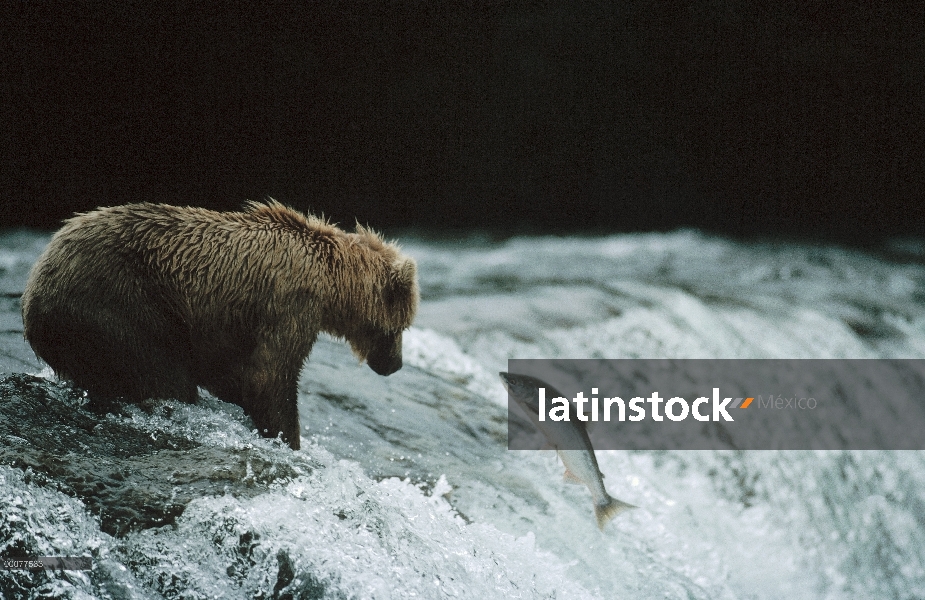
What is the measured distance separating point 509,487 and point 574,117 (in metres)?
9.31

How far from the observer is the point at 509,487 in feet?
12.8

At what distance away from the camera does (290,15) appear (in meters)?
10.3

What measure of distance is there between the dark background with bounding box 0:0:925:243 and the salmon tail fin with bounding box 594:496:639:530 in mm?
7898

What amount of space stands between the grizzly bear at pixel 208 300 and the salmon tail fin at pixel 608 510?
45.6 inches

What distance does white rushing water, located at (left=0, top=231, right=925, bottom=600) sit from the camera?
8.19ft

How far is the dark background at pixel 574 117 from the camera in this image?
35.1 feet

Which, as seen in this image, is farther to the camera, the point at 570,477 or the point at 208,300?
the point at 570,477

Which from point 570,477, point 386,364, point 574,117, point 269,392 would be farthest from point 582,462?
point 574,117

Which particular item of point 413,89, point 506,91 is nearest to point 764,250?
point 506,91

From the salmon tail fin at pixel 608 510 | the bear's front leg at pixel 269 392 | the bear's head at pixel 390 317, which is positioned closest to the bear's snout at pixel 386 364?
the bear's head at pixel 390 317

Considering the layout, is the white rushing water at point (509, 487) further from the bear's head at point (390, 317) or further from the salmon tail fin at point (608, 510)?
the bear's head at point (390, 317)

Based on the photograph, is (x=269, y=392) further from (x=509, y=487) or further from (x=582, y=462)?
(x=582, y=462)

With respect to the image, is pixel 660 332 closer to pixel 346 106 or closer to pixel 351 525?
pixel 351 525

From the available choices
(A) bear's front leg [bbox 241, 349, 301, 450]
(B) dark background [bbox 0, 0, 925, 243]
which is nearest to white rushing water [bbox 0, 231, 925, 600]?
(A) bear's front leg [bbox 241, 349, 301, 450]
